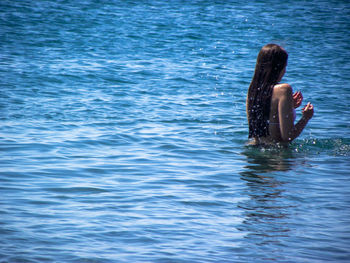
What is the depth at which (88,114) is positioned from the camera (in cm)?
1092

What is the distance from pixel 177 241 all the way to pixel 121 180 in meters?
1.99

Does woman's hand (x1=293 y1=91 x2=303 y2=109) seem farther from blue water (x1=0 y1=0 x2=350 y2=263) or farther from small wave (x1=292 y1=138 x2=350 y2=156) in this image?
small wave (x1=292 y1=138 x2=350 y2=156)

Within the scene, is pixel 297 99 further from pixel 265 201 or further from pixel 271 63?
pixel 265 201

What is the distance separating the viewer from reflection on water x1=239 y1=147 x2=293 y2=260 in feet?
16.1

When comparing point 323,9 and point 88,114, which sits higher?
point 323,9

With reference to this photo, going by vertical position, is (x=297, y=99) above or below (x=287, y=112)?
above

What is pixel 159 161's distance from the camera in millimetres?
7699

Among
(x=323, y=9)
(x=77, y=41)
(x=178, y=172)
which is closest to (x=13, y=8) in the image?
(x=77, y=41)

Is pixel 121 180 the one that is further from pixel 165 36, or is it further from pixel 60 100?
pixel 165 36

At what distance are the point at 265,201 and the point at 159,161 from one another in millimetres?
2210

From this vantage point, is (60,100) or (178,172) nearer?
(178,172)

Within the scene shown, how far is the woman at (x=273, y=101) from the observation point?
715 centimetres

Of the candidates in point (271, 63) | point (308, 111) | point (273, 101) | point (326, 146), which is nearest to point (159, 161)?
point (273, 101)

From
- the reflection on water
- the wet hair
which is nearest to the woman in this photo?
the wet hair
